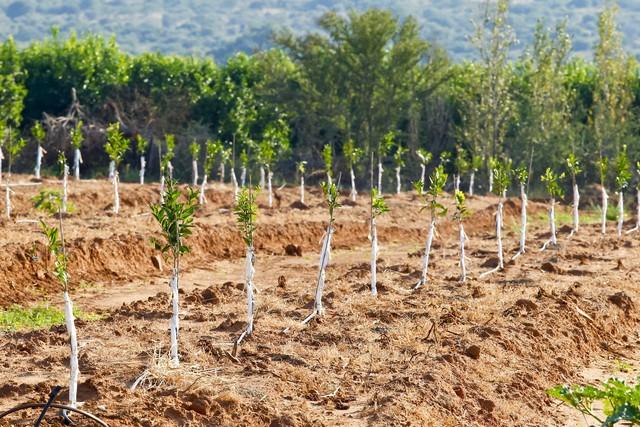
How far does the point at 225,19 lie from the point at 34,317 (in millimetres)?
159800

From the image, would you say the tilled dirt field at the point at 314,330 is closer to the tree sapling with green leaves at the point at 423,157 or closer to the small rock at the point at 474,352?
the small rock at the point at 474,352

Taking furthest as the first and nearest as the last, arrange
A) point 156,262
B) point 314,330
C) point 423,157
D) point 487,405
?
point 423,157 < point 156,262 < point 314,330 < point 487,405

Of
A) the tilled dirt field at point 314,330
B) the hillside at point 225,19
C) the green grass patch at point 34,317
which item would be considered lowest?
the green grass patch at point 34,317

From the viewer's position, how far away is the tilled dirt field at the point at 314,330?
11.0 metres

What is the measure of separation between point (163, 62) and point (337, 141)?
6.33 metres

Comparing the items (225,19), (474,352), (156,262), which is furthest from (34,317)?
(225,19)

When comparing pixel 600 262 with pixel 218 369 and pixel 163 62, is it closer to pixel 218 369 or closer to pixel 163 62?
pixel 218 369

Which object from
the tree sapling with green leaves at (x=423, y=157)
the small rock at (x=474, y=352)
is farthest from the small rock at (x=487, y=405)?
the tree sapling with green leaves at (x=423, y=157)

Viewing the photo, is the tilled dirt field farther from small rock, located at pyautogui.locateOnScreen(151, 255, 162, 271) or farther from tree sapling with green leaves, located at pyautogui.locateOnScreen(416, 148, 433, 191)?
tree sapling with green leaves, located at pyautogui.locateOnScreen(416, 148, 433, 191)

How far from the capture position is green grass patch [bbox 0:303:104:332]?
15.5m

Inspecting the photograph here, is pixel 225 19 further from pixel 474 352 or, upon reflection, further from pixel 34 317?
pixel 474 352

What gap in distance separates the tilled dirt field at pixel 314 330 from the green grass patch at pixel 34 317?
42 centimetres

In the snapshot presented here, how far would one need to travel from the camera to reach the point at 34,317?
53.3ft

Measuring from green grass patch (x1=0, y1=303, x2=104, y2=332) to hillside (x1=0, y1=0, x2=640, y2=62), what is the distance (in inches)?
4563
